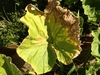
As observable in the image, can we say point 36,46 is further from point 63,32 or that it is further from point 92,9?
point 92,9

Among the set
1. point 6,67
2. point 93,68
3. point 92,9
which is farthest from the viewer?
point 92,9

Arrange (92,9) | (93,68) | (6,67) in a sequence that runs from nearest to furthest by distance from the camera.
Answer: (6,67)
(93,68)
(92,9)

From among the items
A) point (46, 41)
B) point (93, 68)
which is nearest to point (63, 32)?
point (46, 41)

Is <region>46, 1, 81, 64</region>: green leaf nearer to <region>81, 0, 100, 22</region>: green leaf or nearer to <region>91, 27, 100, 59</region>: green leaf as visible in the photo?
<region>91, 27, 100, 59</region>: green leaf

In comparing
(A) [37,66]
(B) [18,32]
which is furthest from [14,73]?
(B) [18,32]

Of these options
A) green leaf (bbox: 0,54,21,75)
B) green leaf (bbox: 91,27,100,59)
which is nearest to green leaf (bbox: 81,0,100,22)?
green leaf (bbox: 91,27,100,59)

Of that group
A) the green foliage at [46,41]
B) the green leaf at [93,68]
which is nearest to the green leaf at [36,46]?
the green foliage at [46,41]

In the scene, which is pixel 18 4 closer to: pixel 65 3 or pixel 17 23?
pixel 17 23
